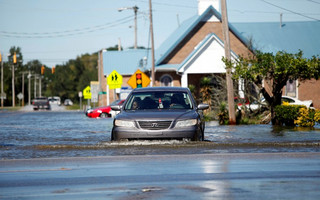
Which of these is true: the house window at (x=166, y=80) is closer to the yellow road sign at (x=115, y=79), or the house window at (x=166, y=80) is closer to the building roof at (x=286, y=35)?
the building roof at (x=286, y=35)

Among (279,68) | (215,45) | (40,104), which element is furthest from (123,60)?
(279,68)

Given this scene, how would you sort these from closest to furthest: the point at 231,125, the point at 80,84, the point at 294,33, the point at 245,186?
1. the point at 245,186
2. the point at 231,125
3. the point at 294,33
4. the point at 80,84

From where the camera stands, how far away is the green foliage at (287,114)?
83.5 ft

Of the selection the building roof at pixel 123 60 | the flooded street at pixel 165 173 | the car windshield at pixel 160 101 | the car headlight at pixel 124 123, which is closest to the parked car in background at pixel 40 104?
the building roof at pixel 123 60

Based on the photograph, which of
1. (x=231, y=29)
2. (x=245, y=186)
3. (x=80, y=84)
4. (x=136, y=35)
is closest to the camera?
(x=245, y=186)

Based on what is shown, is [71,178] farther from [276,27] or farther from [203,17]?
[276,27]

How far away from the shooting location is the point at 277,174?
9.80 meters

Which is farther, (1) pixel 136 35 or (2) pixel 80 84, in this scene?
(2) pixel 80 84

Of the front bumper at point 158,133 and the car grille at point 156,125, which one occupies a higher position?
the car grille at point 156,125

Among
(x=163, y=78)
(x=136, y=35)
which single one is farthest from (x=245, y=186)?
(x=136, y=35)

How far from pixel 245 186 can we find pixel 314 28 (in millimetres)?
46977

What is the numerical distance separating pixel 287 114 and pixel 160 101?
424 inches

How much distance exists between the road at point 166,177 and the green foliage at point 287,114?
12.5m

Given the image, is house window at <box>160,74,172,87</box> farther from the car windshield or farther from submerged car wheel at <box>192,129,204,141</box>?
submerged car wheel at <box>192,129,204,141</box>
